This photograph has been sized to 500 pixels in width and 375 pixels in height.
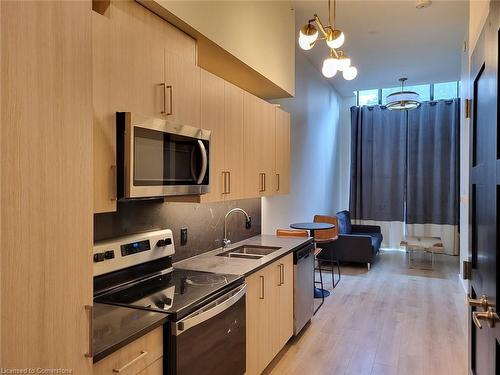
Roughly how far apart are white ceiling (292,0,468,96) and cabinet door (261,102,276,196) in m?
1.45

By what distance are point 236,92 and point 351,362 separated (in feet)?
7.76

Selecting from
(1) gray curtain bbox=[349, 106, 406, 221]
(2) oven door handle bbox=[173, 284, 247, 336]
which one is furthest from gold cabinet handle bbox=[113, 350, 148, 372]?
(1) gray curtain bbox=[349, 106, 406, 221]

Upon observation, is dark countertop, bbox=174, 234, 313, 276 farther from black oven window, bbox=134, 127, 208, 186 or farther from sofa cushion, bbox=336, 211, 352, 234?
sofa cushion, bbox=336, 211, 352, 234

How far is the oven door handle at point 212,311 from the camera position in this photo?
1655 millimetres

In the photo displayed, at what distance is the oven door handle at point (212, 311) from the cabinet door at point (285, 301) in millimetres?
807

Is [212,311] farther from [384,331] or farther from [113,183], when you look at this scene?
[384,331]

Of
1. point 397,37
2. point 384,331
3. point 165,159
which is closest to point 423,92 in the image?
point 397,37

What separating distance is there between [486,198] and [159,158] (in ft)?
4.72

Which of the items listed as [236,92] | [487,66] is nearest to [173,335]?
[487,66]

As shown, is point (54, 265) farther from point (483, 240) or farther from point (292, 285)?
point (292, 285)

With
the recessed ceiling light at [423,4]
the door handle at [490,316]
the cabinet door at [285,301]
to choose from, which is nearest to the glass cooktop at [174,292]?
the cabinet door at [285,301]

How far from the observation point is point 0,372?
0.87 meters

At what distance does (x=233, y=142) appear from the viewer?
9.03 ft

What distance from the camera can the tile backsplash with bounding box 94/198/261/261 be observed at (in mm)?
2156
